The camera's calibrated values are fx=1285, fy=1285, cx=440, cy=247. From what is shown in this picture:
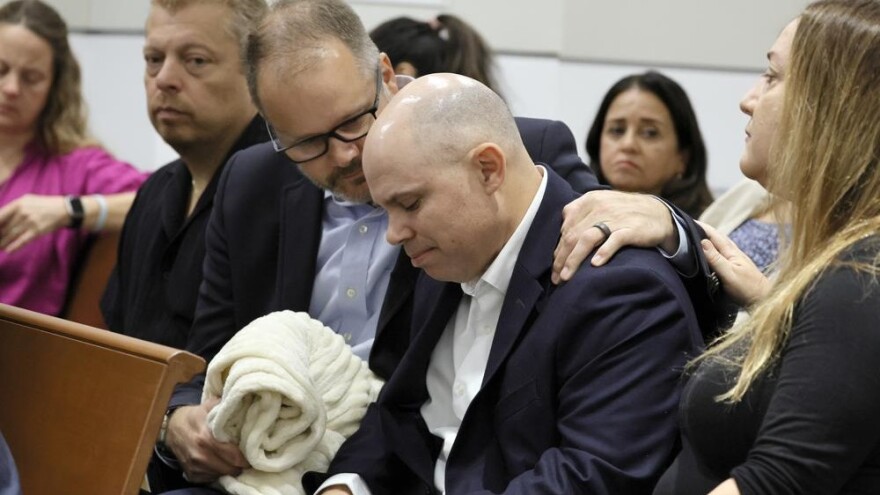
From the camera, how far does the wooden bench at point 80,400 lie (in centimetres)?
209

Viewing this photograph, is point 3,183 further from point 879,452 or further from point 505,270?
point 879,452

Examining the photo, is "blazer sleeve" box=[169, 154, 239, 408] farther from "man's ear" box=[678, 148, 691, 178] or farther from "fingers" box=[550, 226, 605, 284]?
"man's ear" box=[678, 148, 691, 178]

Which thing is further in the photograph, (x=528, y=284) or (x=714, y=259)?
(x=714, y=259)

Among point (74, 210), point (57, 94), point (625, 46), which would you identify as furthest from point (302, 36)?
point (625, 46)

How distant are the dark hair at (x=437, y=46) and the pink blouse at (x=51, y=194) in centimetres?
84

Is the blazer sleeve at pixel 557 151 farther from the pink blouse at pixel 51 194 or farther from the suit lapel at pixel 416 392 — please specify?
the pink blouse at pixel 51 194

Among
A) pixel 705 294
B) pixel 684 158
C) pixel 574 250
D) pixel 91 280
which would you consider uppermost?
pixel 574 250

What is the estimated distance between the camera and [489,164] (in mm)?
1971

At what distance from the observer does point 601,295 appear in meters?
1.89

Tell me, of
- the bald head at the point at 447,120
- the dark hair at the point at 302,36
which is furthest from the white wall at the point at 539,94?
the bald head at the point at 447,120

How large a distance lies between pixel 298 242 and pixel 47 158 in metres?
1.46

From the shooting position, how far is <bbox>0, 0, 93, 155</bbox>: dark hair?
145 inches

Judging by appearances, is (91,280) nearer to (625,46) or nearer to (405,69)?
(405,69)

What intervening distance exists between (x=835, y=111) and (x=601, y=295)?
1.42 ft
